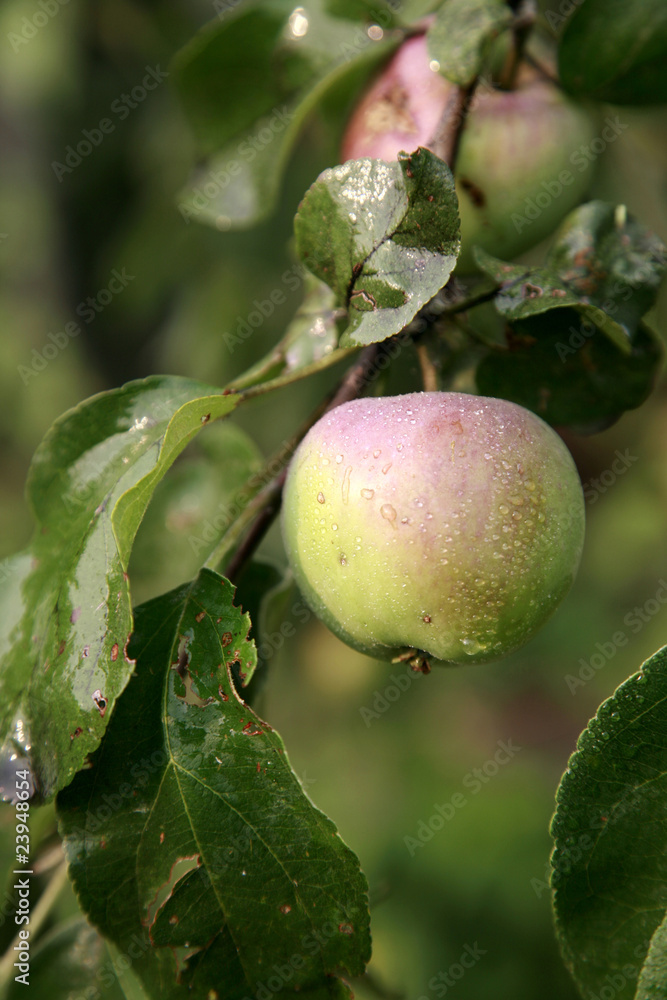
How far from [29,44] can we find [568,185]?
1.21 metres

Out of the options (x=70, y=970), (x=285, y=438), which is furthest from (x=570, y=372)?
(x=285, y=438)

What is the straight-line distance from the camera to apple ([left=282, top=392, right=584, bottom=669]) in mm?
558

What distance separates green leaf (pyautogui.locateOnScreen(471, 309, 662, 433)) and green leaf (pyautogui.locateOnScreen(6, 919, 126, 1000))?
0.73m

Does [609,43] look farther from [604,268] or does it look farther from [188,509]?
[188,509]

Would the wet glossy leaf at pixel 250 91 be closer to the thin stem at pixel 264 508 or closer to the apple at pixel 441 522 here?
the thin stem at pixel 264 508

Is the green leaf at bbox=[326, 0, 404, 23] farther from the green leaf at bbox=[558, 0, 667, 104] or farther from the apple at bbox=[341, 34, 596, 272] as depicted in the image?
the green leaf at bbox=[558, 0, 667, 104]

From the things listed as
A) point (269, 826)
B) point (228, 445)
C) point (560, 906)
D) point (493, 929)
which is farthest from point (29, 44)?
point (493, 929)

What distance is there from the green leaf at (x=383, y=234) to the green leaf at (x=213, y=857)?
245 mm
